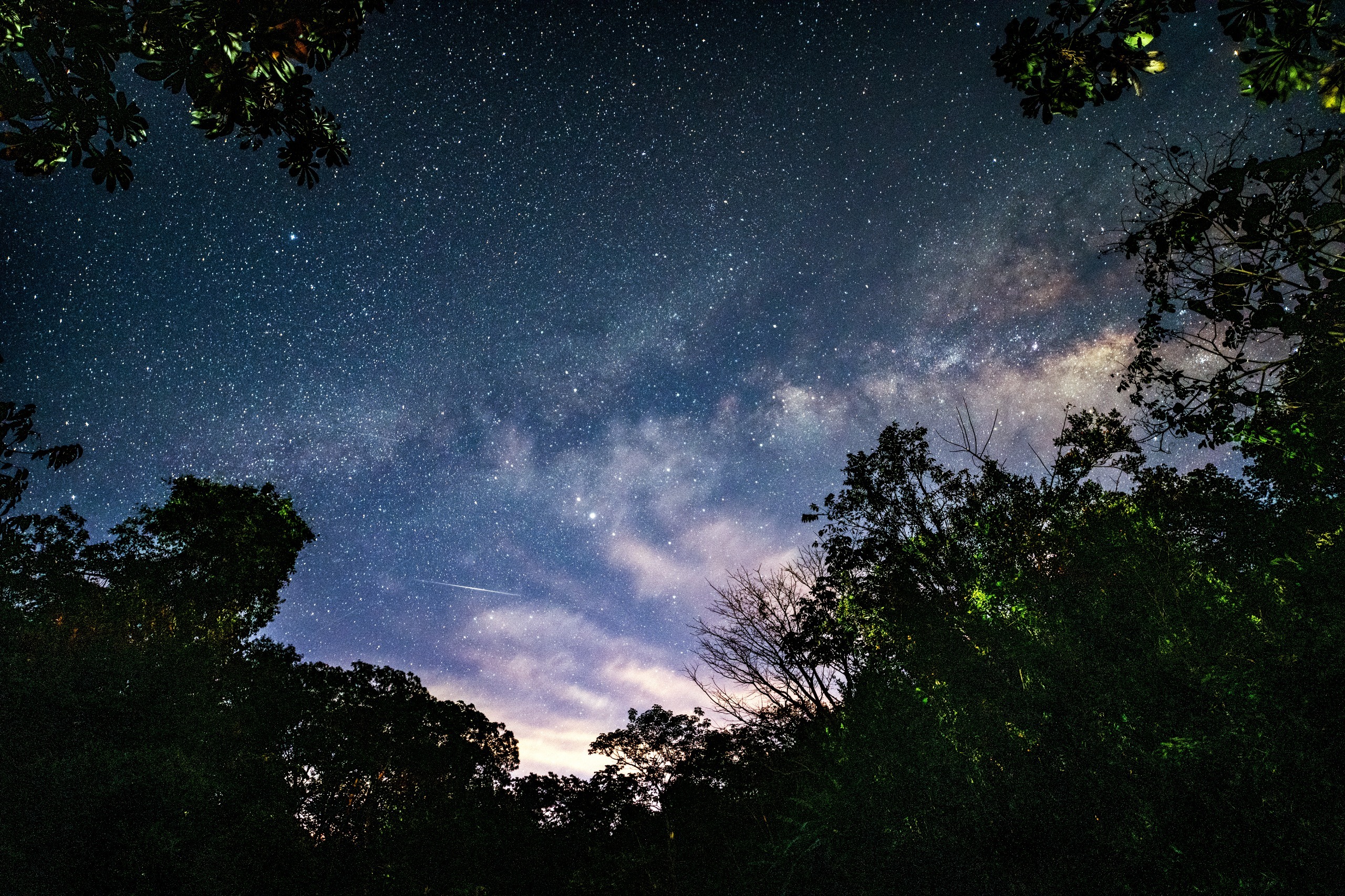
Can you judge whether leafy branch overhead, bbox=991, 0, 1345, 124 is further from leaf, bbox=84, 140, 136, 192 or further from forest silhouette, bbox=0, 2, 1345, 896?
leaf, bbox=84, 140, 136, 192

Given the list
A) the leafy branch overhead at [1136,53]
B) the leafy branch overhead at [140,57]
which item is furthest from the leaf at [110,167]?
the leafy branch overhead at [1136,53]

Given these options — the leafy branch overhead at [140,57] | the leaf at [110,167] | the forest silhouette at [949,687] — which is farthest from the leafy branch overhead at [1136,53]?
the leaf at [110,167]

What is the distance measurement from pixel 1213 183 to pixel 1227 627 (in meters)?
5.41

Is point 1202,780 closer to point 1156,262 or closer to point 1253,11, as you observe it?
point 1156,262

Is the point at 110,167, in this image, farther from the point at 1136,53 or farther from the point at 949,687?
the point at 949,687

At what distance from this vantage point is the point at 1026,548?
11969 millimetres

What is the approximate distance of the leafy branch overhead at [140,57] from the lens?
142 inches

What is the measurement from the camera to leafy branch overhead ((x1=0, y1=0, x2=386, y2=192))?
142 inches

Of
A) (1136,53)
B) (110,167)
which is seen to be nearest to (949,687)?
(1136,53)

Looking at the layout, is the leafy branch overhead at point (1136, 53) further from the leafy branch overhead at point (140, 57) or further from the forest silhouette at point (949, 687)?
the leafy branch overhead at point (140, 57)

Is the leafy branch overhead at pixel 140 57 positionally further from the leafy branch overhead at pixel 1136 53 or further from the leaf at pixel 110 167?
the leafy branch overhead at pixel 1136 53

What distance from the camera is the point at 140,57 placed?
3.85 meters

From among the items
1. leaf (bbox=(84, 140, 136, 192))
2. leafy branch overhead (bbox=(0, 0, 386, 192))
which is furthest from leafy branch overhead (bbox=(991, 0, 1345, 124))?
leaf (bbox=(84, 140, 136, 192))

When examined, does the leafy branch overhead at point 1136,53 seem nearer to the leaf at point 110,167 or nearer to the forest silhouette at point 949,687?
the forest silhouette at point 949,687
